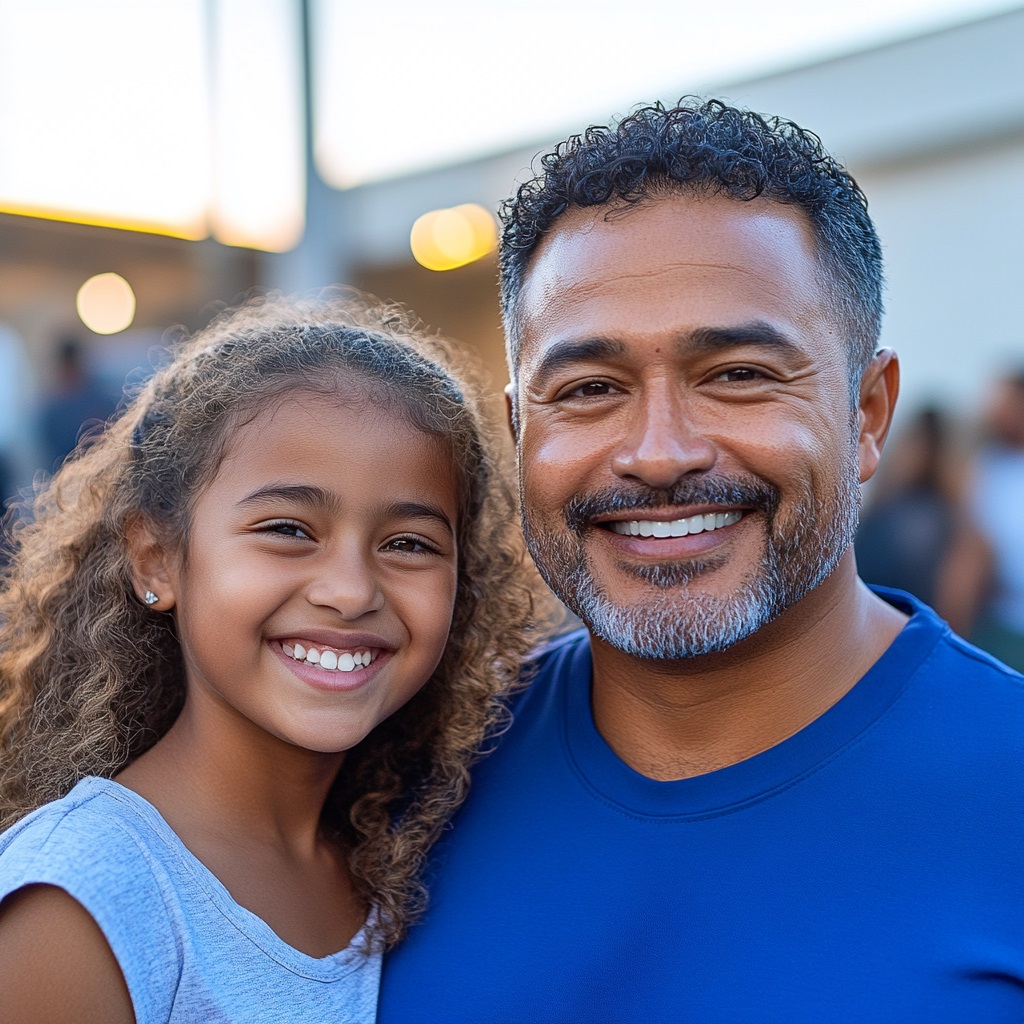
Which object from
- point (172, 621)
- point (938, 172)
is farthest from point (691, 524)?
point (938, 172)

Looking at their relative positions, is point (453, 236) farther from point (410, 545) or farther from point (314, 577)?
point (314, 577)

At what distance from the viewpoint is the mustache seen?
1730 mm

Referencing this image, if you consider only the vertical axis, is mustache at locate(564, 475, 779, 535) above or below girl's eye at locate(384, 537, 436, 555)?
above

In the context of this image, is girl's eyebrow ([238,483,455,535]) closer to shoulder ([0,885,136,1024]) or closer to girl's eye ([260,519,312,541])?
girl's eye ([260,519,312,541])

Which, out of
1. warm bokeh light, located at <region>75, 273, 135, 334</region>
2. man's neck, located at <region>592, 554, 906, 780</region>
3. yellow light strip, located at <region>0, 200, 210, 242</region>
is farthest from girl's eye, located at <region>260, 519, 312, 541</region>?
warm bokeh light, located at <region>75, 273, 135, 334</region>

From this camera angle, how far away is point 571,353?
1.82 meters

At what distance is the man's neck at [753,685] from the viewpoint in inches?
70.7

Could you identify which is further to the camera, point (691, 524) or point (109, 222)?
point (109, 222)

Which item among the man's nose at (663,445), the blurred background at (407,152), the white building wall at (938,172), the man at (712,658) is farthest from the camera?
the blurred background at (407,152)

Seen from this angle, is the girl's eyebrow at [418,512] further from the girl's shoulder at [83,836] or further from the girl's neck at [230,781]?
the girl's shoulder at [83,836]

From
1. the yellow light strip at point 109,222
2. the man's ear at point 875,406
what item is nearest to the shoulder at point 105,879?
the man's ear at point 875,406

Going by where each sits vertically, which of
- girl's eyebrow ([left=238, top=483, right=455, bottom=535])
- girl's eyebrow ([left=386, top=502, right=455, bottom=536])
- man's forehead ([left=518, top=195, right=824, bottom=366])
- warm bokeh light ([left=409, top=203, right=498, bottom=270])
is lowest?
girl's eyebrow ([left=386, top=502, right=455, bottom=536])

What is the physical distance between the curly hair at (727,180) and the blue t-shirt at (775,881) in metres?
0.54

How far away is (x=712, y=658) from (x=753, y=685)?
75 millimetres
